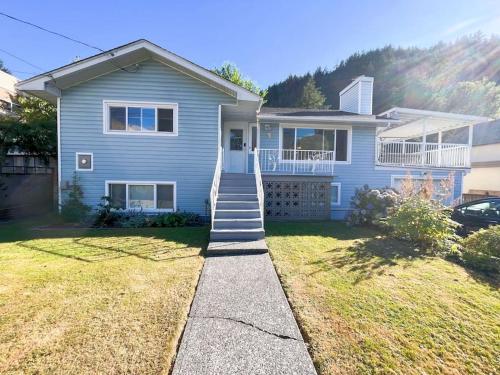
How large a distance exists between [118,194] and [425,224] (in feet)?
29.3

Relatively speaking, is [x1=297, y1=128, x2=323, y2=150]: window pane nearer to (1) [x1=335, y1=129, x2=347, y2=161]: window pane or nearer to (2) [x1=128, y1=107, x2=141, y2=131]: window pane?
(1) [x1=335, y1=129, x2=347, y2=161]: window pane

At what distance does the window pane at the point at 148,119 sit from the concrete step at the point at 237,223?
14.2ft

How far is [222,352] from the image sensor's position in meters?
2.49

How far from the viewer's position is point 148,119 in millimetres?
8789

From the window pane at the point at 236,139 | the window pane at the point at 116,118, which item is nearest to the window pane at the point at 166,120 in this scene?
the window pane at the point at 116,118

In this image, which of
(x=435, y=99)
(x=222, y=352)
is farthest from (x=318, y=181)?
(x=435, y=99)

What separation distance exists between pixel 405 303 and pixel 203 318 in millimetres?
2633

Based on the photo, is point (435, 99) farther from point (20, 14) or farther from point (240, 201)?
point (20, 14)

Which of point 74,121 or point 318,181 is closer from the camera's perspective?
point 74,121

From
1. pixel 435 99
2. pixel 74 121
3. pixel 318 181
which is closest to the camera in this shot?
pixel 74 121

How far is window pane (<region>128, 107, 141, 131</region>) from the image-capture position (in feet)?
28.6

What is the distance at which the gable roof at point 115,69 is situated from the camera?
305 inches

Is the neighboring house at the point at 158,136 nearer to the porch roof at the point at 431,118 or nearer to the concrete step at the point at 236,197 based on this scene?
the concrete step at the point at 236,197

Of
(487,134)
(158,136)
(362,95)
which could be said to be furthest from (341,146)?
(487,134)
